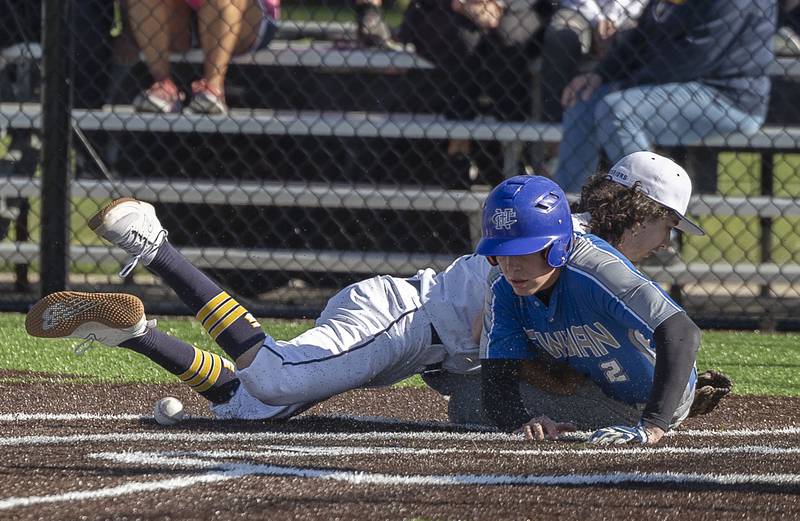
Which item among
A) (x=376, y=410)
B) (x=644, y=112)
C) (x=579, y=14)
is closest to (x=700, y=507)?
(x=376, y=410)

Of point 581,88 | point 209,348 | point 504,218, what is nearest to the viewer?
point 504,218

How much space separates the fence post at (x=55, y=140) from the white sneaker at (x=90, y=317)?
9.45ft

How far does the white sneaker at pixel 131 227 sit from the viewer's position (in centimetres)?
388

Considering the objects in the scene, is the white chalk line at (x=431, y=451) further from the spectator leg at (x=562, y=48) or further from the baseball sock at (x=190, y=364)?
the spectator leg at (x=562, y=48)

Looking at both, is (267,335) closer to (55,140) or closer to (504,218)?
(504,218)

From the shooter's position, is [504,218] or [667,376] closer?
[667,376]

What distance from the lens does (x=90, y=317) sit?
3.89 meters

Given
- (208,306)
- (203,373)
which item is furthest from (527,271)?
(203,373)

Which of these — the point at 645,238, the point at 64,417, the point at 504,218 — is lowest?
the point at 64,417

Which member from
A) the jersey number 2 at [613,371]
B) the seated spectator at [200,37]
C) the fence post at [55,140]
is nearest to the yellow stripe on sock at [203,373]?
the jersey number 2 at [613,371]

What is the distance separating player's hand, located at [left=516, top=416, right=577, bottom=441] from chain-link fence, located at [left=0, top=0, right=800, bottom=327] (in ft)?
10.5

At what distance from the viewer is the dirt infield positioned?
2.71m

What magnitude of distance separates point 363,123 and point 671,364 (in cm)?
398

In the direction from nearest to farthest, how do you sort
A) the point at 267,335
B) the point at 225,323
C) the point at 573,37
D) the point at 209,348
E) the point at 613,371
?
the point at 613,371 → the point at 225,323 → the point at 267,335 → the point at 209,348 → the point at 573,37
